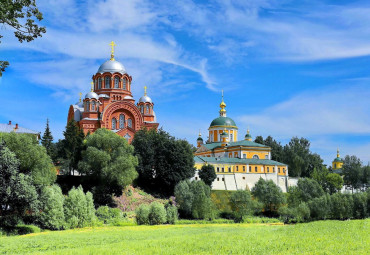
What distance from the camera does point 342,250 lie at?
1578 cm

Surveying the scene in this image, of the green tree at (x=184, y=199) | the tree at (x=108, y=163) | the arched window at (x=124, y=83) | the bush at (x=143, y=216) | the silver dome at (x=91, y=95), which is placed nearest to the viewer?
the bush at (x=143, y=216)

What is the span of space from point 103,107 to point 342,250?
4631 cm

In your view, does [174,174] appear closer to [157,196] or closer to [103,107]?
[157,196]

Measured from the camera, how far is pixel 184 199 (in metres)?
40.9

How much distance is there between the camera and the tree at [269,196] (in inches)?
1805

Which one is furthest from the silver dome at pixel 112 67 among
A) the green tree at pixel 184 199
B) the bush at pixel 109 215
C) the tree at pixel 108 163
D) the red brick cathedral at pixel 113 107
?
the bush at pixel 109 215

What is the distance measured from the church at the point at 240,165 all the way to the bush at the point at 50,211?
90.3ft

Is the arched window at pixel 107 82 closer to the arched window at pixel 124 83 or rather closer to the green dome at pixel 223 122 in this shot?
the arched window at pixel 124 83

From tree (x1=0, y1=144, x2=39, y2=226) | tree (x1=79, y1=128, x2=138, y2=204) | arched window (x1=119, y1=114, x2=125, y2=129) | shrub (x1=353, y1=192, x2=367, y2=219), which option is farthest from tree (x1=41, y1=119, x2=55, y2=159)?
shrub (x1=353, y1=192, x2=367, y2=219)

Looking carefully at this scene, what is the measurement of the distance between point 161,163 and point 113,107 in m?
13.4

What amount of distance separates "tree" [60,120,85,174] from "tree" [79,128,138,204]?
7.61 feet

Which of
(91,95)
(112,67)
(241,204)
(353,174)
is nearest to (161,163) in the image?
(241,204)

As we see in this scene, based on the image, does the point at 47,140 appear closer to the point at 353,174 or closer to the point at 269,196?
the point at 269,196

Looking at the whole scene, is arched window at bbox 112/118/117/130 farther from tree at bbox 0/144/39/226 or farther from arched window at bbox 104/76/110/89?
tree at bbox 0/144/39/226
